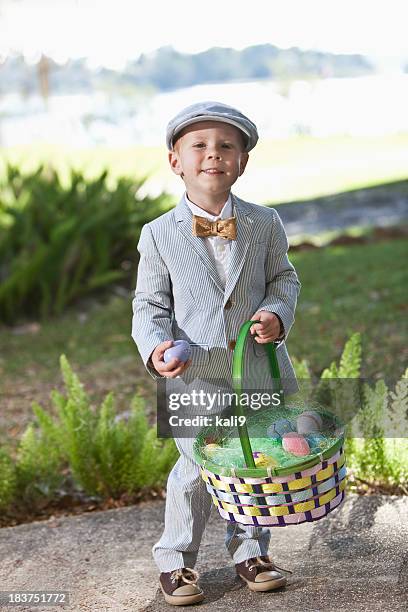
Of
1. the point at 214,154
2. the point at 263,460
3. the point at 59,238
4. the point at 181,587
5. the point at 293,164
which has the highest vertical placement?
the point at 293,164

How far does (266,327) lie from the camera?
8.94 ft

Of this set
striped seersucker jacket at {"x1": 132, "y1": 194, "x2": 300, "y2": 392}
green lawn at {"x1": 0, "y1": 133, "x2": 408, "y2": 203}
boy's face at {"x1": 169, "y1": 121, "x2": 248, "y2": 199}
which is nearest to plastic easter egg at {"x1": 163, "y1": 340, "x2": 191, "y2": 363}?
striped seersucker jacket at {"x1": 132, "y1": 194, "x2": 300, "y2": 392}

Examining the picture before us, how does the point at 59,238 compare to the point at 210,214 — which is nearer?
the point at 210,214

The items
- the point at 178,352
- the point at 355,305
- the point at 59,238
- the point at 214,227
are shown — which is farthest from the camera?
the point at 59,238

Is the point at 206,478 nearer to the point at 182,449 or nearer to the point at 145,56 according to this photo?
the point at 182,449

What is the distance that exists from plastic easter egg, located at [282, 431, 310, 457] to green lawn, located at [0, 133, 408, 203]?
1067 centimetres

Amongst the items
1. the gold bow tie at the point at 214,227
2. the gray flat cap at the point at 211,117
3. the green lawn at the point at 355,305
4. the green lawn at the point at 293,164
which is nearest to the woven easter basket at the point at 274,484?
the gold bow tie at the point at 214,227

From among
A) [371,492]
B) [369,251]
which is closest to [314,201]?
[369,251]

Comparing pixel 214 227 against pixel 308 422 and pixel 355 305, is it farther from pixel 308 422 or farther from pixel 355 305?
pixel 355 305

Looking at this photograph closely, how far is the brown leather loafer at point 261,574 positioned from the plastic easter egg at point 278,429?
0.52 metres

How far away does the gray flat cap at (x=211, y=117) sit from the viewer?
268 cm

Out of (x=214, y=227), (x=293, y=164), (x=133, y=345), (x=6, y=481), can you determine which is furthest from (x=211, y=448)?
(x=293, y=164)

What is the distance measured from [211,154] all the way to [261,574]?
4.33 feet

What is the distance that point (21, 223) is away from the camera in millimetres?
8211
